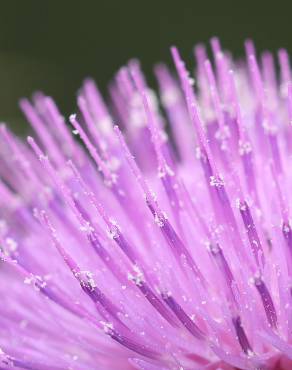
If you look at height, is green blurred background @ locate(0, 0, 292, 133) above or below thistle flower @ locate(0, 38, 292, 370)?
above

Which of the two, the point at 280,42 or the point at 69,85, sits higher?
the point at 280,42

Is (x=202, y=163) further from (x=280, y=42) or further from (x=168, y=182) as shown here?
(x=280, y=42)

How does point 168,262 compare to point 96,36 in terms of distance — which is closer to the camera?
point 168,262

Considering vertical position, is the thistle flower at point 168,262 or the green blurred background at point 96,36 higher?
the green blurred background at point 96,36

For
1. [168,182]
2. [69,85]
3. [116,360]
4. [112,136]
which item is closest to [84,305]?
[116,360]

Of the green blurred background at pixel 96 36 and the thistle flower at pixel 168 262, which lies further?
the green blurred background at pixel 96 36
